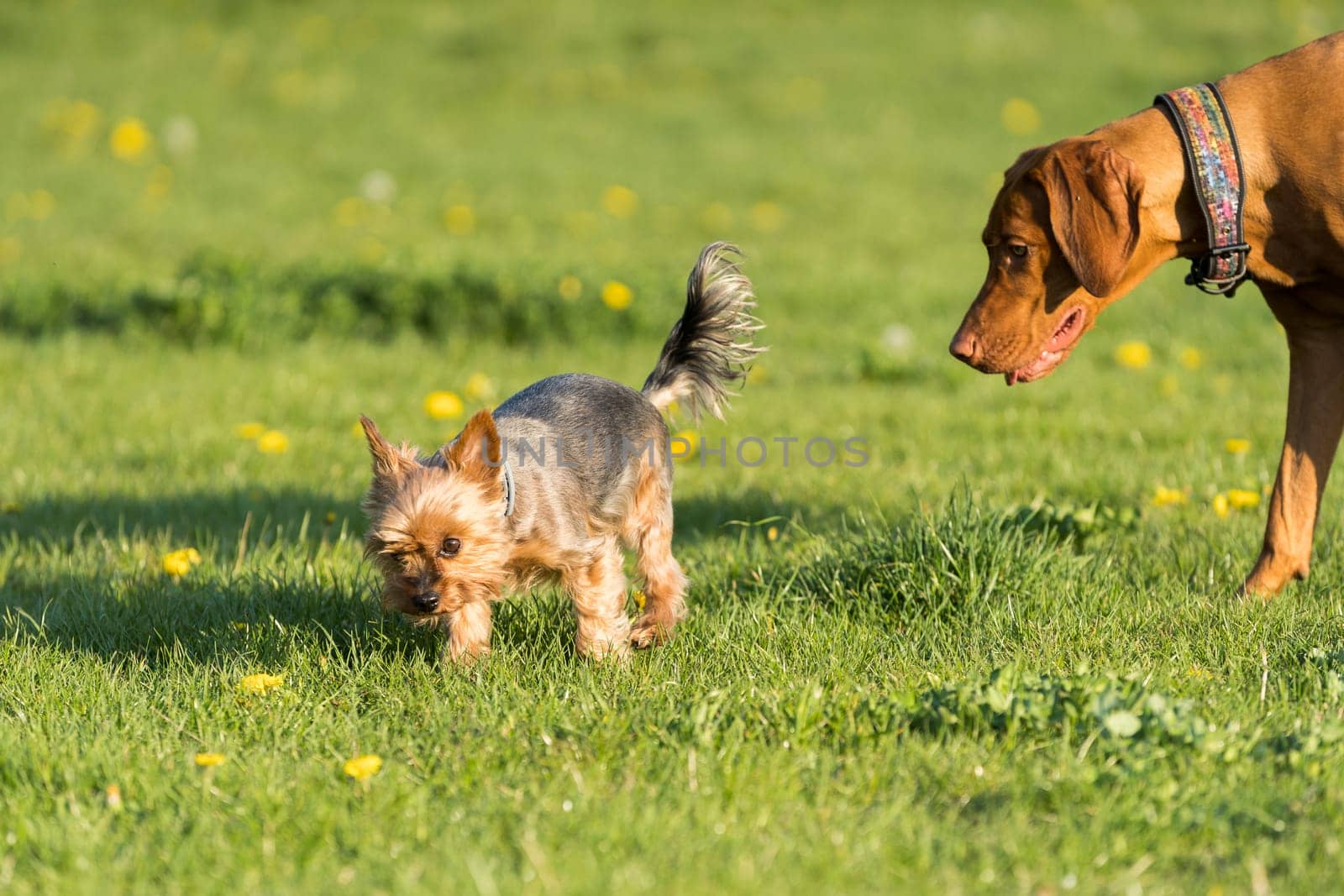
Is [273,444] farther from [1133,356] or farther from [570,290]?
[1133,356]

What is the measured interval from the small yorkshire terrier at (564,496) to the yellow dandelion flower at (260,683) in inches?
15.2

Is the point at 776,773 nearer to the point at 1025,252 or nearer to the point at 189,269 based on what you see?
the point at 1025,252

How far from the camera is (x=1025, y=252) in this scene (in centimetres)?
432

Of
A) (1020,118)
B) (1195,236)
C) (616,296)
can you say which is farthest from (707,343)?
(1020,118)

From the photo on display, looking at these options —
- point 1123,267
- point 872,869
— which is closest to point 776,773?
point 872,869

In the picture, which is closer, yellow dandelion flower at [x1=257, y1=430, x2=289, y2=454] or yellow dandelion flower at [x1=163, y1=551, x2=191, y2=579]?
yellow dandelion flower at [x1=163, y1=551, x2=191, y2=579]

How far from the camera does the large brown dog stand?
4.11 m

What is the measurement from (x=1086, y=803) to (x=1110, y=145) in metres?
2.14

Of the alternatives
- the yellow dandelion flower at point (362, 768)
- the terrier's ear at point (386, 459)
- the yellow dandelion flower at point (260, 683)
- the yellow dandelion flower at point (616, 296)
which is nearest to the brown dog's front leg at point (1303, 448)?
the terrier's ear at point (386, 459)

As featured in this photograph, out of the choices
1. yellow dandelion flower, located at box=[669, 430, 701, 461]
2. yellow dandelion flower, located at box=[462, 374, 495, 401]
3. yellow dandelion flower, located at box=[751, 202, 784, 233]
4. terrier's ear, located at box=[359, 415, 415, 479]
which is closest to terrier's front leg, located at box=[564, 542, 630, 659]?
terrier's ear, located at box=[359, 415, 415, 479]

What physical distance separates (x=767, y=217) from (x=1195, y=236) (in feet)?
25.2

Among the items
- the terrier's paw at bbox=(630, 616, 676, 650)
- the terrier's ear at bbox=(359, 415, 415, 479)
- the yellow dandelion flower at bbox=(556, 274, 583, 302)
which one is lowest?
the terrier's paw at bbox=(630, 616, 676, 650)

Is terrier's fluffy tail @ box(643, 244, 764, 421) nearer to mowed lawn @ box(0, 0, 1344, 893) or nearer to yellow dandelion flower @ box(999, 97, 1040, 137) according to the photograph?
mowed lawn @ box(0, 0, 1344, 893)

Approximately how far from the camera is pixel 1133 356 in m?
7.85
